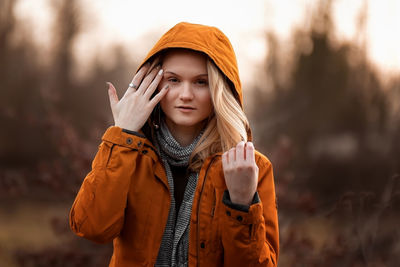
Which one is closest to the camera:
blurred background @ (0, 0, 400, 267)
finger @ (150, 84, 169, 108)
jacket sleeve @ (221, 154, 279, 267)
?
jacket sleeve @ (221, 154, 279, 267)

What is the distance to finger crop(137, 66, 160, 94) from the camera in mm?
2031

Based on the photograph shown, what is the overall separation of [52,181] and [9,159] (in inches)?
64.0

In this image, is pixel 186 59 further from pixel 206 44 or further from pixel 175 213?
pixel 175 213

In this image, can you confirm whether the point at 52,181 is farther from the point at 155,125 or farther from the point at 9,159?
the point at 155,125

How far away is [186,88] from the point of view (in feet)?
6.59

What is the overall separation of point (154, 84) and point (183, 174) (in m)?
0.46

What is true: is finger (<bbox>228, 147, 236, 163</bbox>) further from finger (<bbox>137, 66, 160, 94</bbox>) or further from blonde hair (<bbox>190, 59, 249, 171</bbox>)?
finger (<bbox>137, 66, 160, 94</bbox>)

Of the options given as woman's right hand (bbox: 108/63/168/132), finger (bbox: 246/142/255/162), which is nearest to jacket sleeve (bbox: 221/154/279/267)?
finger (bbox: 246/142/255/162)

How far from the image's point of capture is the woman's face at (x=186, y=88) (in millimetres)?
2025

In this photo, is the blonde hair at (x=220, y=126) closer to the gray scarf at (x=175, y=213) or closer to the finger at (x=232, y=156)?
the gray scarf at (x=175, y=213)

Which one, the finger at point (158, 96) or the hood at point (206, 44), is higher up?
the hood at point (206, 44)

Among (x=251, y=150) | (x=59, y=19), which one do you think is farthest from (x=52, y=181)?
(x=251, y=150)

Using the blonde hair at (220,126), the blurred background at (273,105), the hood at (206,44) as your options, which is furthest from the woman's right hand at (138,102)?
the blurred background at (273,105)

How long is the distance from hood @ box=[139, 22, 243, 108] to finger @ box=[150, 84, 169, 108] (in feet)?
0.62
